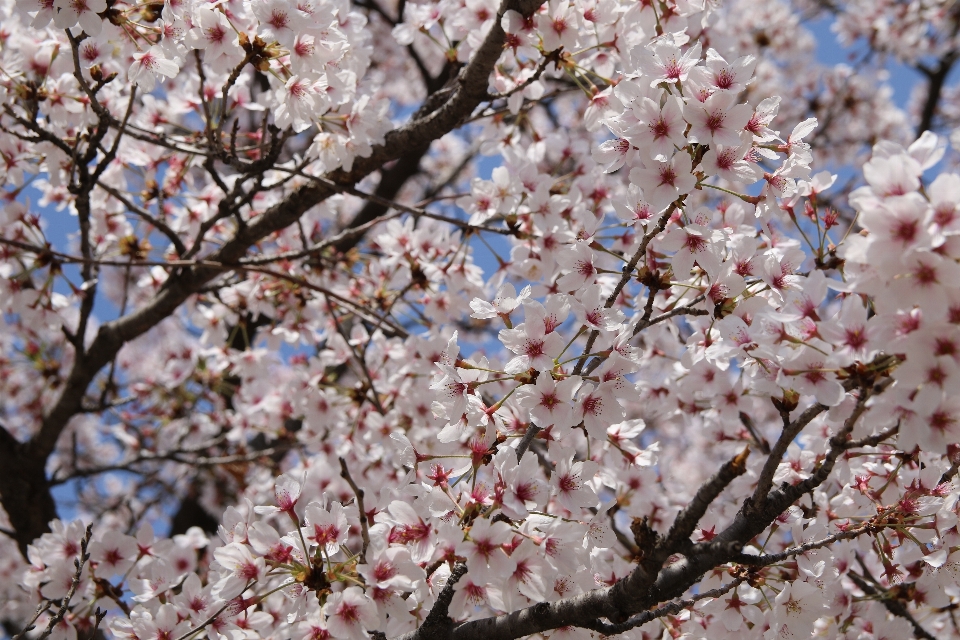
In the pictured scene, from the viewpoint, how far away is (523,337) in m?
1.89

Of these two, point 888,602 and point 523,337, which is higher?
point 523,337

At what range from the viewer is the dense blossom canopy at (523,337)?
1.70 m

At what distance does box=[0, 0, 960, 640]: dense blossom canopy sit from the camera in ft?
5.56

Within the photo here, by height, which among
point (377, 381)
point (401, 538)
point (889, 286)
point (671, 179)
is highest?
point (377, 381)

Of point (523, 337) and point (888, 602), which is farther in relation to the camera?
point (888, 602)

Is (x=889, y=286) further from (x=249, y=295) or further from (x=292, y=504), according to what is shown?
(x=249, y=295)

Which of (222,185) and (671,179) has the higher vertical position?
(222,185)

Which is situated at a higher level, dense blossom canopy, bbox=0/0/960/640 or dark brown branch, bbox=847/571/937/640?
dense blossom canopy, bbox=0/0/960/640

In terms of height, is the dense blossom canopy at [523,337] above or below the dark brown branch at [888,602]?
above

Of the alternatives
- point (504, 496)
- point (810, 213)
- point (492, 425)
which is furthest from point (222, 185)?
point (810, 213)

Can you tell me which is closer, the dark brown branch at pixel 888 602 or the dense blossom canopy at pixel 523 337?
the dense blossom canopy at pixel 523 337

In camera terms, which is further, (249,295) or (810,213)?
(249,295)

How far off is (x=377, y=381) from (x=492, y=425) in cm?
171

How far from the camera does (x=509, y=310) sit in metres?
2.02
